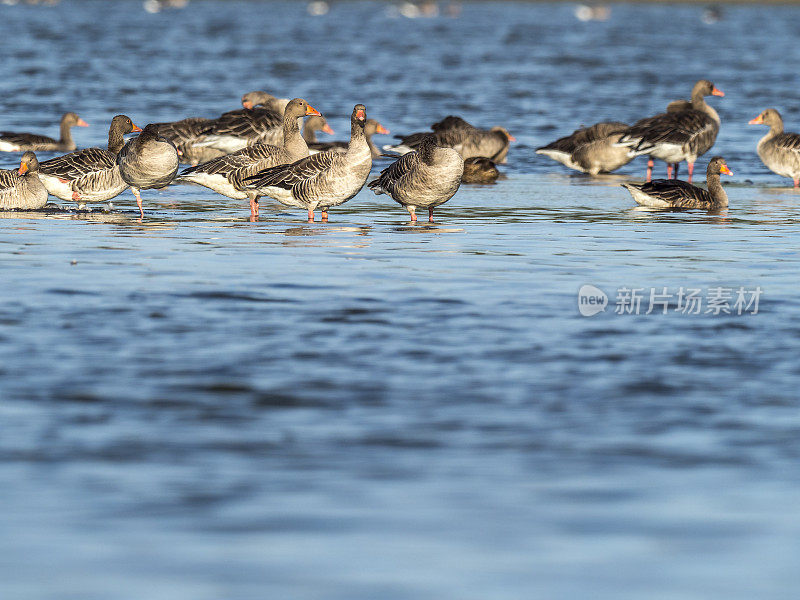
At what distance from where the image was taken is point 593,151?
27.0m

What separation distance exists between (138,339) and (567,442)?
13.1 feet

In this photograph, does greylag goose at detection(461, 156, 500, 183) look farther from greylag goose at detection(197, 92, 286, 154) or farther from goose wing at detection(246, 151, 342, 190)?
goose wing at detection(246, 151, 342, 190)

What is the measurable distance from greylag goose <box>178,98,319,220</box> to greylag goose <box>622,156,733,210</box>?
4.86m

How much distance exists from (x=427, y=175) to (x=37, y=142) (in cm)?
1152

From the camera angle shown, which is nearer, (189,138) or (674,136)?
(674,136)

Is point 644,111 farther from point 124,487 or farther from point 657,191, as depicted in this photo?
point 124,487

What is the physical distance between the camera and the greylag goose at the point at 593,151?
27.0 meters

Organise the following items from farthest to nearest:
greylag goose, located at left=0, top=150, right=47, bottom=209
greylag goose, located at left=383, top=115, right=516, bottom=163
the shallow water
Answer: greylag goose, located at left=383, top=115, right=516, bottom=163 < greylag goose, located at left=0, top=150, right=47, bottom=209 < the shallow water

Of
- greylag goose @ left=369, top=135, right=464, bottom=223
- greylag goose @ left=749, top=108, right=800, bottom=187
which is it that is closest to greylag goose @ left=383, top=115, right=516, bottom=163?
greylag goose @ left=749, top=108, right=800, bottom=187

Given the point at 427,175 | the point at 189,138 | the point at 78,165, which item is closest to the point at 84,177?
the point at 78,165

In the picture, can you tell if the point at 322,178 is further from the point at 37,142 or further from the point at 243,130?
the point at 37,142

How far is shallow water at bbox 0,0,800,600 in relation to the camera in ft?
21.0

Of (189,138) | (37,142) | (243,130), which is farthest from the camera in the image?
(37,142)

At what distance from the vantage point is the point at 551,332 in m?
11.3
